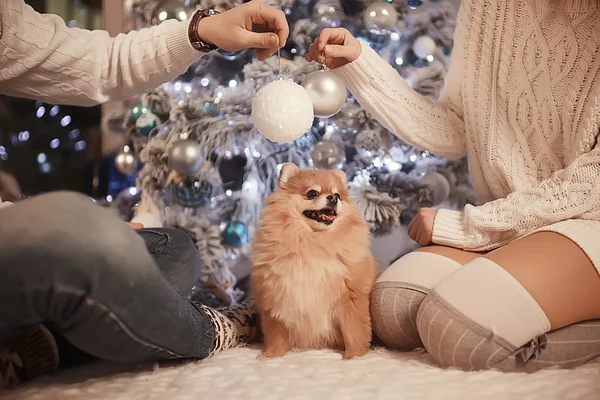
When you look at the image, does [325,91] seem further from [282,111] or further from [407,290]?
[407,290]

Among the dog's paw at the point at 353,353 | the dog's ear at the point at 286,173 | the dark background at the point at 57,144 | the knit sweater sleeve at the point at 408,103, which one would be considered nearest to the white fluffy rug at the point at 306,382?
the dog's paw at the point at 353,353

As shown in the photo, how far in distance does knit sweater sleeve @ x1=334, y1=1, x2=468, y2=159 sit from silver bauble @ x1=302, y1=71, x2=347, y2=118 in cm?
2

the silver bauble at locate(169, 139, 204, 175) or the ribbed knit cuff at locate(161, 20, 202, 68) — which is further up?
the ribbed knit cuff at locate(161, 20, 202, 68)

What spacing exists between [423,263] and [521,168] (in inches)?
10.8

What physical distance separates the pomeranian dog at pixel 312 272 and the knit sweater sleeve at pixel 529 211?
0.60 feet

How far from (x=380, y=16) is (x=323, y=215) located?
2.21ft

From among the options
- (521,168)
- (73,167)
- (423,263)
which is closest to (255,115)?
(423,263)

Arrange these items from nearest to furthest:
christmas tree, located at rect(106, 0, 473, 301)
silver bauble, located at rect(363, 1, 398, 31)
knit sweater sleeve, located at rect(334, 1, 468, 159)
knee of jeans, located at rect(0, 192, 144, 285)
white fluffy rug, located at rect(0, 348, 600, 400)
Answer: knee of jeans, located at rect(0, 192, 144, 285) → white fluffy rug, located at rect(0, 348, 600, 400) → knit sweater sleeve, located at rect(334, 1, 468, 159) → silver bauble, located at rect(363, 1, 398, 31) → christmas tree, located at rect(106, 0, 473, 301)

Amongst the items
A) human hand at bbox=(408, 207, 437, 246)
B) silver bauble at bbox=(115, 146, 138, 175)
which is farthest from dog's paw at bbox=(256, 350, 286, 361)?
silver bauble at bbox=(115, 146, 138, 175)

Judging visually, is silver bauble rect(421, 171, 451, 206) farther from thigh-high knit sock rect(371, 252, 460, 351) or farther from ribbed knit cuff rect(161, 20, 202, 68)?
ribbed knit cuff rect(161, 20, 202, 68)

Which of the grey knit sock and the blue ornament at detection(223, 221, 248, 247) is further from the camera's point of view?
the blue ornament at detection(223, 221, 248, 247)

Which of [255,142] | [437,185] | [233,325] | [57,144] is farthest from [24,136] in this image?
[437,185]

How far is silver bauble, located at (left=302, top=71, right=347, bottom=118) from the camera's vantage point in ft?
3.99

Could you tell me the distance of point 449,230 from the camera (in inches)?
42.6
